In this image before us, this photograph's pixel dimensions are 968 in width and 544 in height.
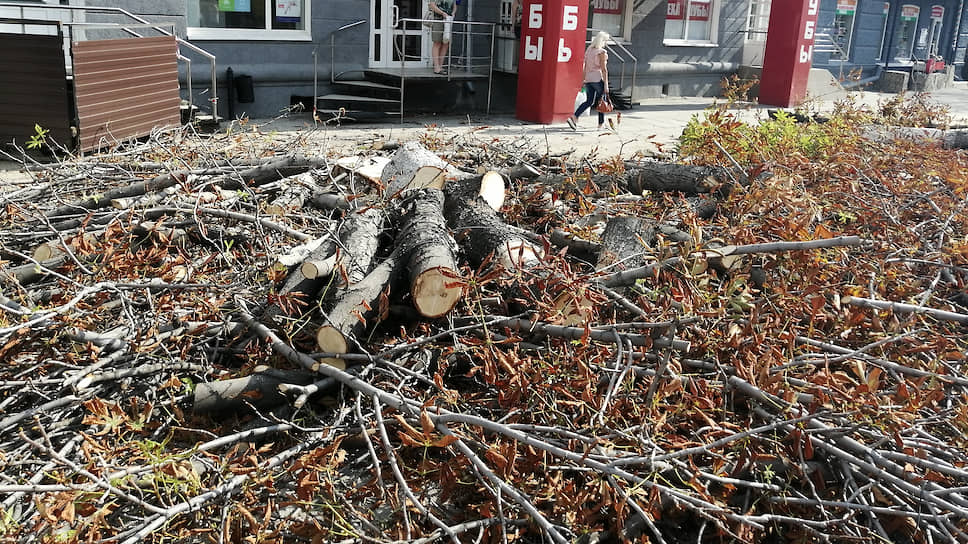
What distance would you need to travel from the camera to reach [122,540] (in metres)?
2.91

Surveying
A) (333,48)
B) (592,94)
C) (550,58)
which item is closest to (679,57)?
(592,94)

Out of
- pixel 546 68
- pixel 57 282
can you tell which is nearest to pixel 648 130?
pixel 546 68

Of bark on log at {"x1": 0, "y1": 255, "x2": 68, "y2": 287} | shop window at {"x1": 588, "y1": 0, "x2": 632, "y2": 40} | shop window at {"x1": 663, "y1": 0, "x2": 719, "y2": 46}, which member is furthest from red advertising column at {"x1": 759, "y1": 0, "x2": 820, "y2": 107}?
bark on log at {"x1": 0, "y1": 255, "x2": 68, "y2": 287}

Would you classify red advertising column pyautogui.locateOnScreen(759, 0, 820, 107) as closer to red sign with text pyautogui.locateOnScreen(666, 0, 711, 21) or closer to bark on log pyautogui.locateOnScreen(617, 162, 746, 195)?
red sign with text pyautogui.locateOnScreen(666, 0, 711, 21)

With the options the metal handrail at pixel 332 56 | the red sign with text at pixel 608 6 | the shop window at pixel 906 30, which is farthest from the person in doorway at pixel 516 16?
the shop window at pixel 906 30

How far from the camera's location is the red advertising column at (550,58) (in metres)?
13.6

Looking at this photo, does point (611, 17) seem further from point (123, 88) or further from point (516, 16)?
point (123, 88)

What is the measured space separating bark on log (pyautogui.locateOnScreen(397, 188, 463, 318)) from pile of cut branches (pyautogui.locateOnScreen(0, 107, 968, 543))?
0.7 inches

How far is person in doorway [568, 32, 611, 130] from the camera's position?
13547mm

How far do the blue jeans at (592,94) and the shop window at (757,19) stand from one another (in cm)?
948

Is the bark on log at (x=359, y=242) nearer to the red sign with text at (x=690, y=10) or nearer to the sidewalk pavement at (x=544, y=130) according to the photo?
the sidewalk pavement at (x=544, y=130)

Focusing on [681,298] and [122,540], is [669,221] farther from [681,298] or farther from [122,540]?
[122,540]

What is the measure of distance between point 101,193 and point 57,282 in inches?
67.8

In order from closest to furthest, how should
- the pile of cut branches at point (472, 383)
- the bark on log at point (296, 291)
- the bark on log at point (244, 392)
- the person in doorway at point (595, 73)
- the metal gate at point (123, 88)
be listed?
1. the pile of cut branches at point (472, 383)
2. the bark on log at point (244, 392)
3. the bark on log at point (296, 291)
4. the metal gate at point (123, 88)
5. the person in doorway at point (595, 73)
